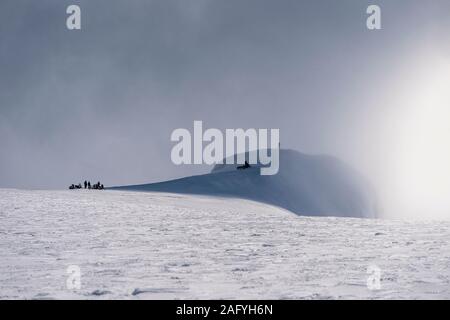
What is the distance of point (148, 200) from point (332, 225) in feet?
46.1

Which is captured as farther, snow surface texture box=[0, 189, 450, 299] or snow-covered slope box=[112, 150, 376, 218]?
snow-covered slope box=[112, 150, 376, 218]

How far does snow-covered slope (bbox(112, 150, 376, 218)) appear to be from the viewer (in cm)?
4838

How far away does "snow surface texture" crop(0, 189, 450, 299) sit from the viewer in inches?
292

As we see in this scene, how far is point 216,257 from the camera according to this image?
10.5 metres

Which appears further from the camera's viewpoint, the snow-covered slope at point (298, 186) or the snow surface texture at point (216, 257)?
the snow-covered slope at point (298, 186)

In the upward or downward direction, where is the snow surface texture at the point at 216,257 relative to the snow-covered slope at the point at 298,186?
upward

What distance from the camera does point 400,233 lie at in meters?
15.1

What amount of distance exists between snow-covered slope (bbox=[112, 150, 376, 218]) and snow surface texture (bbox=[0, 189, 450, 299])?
81.6 feet

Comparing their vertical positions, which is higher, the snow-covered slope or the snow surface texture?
the snow surface texture

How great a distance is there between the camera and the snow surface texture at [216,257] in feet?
24.3

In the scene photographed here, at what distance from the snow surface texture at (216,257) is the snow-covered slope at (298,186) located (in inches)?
979
